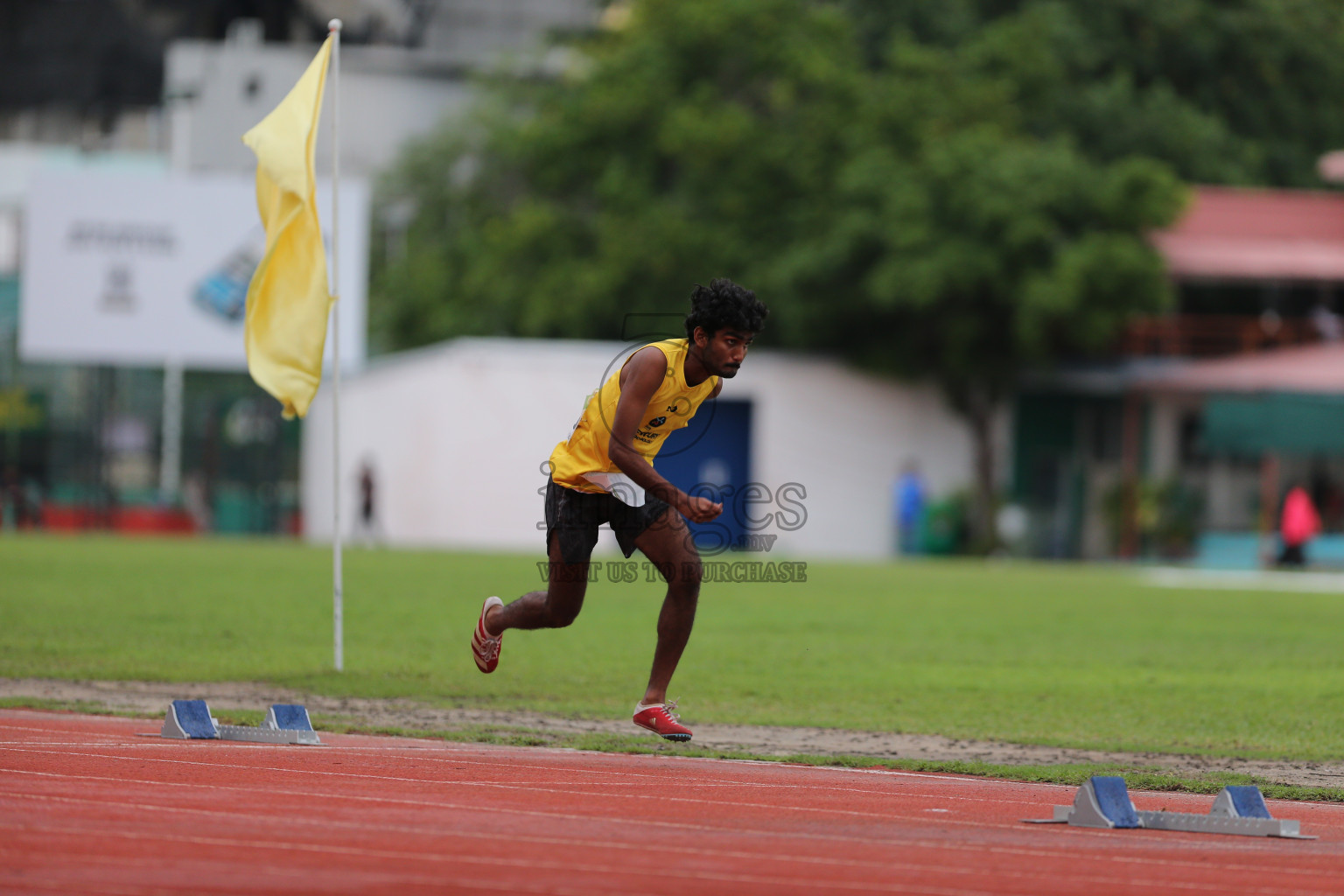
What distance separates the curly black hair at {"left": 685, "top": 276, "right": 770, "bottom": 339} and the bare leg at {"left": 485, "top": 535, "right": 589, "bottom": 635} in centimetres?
119

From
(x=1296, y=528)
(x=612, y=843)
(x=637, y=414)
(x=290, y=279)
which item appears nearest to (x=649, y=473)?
(x=637, y=414)

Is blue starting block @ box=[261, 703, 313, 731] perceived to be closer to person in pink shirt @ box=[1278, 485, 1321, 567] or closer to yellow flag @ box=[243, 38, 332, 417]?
yellow flag @ box=[243, 38, 332, 417]

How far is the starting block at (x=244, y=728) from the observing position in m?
7.85

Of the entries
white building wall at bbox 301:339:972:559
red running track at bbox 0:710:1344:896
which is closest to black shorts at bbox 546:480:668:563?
red running track at bbox 0:710:1344:896

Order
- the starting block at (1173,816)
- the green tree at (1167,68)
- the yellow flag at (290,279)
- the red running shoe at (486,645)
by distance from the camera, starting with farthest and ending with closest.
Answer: the green tree at (1167,68) → the yellow flag at (290,279) → the red running shoe at (486,645) → the starting block at (1173,816)

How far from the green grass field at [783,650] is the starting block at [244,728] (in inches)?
90.3

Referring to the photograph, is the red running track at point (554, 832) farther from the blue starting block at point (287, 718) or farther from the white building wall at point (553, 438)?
the white building wall at point (553, 438)

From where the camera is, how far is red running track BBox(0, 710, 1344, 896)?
194 inches

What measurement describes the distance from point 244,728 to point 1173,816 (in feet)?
13.0

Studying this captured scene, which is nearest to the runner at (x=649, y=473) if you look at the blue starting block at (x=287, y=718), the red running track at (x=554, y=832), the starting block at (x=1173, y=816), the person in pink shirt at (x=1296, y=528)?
the red running track at (x=554, y=832)

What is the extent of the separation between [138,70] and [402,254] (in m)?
12.3

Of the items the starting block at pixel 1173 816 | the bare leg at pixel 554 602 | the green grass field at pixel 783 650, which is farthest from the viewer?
the green grass field at pixel 783 650

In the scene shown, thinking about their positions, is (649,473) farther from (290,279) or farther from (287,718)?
(290,279)

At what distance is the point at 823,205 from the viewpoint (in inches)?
1609
